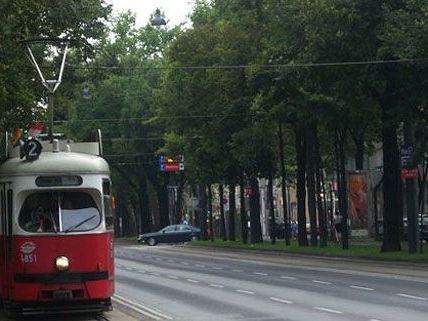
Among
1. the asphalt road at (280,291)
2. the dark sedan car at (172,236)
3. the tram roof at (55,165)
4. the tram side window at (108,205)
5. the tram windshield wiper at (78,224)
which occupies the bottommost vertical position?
the asphalt road at (280,291)

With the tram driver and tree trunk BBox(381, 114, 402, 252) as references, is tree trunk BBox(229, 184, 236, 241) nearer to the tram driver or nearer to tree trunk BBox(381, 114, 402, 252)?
tree trunk BBox(381, 114, 402, 252)

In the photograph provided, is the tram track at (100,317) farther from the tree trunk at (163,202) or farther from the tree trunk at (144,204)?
the tree trunk at (144,204)

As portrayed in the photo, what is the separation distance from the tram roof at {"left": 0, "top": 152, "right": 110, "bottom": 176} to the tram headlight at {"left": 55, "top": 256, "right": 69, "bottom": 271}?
58.7 inches

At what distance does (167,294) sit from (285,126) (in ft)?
94.5

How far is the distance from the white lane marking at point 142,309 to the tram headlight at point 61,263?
2.05 m

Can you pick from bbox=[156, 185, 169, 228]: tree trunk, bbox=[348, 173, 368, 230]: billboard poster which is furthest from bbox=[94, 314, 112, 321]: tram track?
bbox=[156, 185, 169, 228]: tree trunk

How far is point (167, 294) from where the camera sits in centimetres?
2269

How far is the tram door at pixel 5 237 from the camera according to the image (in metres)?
16.5

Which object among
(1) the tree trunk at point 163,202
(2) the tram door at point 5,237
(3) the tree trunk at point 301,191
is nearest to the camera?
(2) the tram door at point 5,237

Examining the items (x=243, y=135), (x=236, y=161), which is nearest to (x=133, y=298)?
(x=243, y=135)

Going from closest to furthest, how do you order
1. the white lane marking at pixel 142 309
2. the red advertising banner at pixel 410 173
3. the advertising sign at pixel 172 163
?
the white lane marking at pixel 142 309
the red advertising banner at pixel 410 173
the advertising sign at pixel 172 163

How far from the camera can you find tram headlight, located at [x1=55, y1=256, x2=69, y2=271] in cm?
1594

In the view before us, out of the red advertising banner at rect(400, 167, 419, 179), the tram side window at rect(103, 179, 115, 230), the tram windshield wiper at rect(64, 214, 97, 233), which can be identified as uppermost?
the red advertising banner at rect(400, 167, 419, 179)

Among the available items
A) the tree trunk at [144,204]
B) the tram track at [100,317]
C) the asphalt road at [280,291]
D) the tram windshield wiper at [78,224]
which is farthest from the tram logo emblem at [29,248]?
the tree trunk at [144,204]
